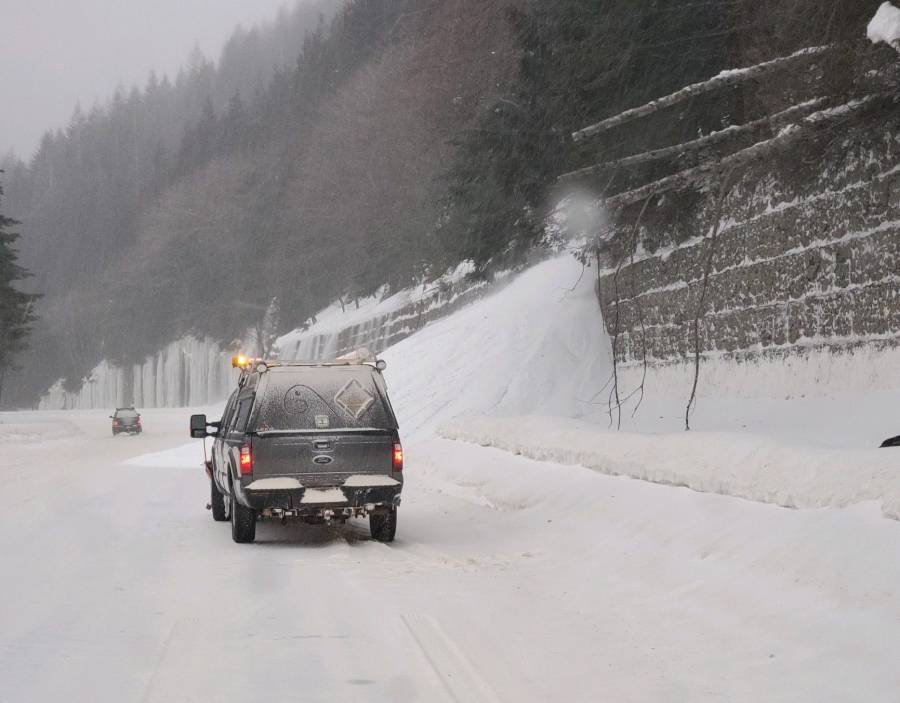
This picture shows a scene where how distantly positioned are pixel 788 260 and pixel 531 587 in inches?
398

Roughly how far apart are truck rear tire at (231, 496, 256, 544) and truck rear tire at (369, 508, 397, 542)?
1284 millimetres

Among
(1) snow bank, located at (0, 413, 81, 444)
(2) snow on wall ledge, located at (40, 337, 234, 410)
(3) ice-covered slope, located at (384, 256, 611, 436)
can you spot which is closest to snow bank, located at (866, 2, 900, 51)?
(3) ice-covered slope, located at (384, 256, 611, 436)

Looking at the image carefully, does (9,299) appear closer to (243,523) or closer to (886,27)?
(243,523)

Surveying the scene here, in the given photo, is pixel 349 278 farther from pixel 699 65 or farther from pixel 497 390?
pixel 699 65

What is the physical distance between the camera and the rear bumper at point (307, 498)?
11.4 meters

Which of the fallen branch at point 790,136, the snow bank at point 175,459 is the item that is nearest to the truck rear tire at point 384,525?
the fallen branch at point 790,136

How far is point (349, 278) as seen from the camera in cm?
7500

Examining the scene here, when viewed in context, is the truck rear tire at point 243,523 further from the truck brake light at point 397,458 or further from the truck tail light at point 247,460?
the truck brake light at point 397,458

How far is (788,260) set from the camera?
680 inches

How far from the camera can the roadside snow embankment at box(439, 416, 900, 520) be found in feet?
27.1

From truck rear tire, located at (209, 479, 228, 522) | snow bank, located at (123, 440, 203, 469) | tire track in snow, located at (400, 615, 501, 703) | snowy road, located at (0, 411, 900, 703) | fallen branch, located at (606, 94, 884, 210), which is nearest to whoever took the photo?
tire track in snow, located at (400, 615, 501, 703)

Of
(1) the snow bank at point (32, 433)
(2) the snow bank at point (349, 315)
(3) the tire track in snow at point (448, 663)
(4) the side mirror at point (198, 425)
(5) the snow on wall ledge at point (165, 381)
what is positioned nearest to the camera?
(3) the tire track in snow at point (448, 663)

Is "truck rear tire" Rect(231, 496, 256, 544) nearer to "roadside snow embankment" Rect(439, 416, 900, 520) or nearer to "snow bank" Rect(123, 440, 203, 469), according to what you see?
"roadside snow embankment" Rect(439, 416, 900, 520)

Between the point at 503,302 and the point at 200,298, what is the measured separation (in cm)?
8119
